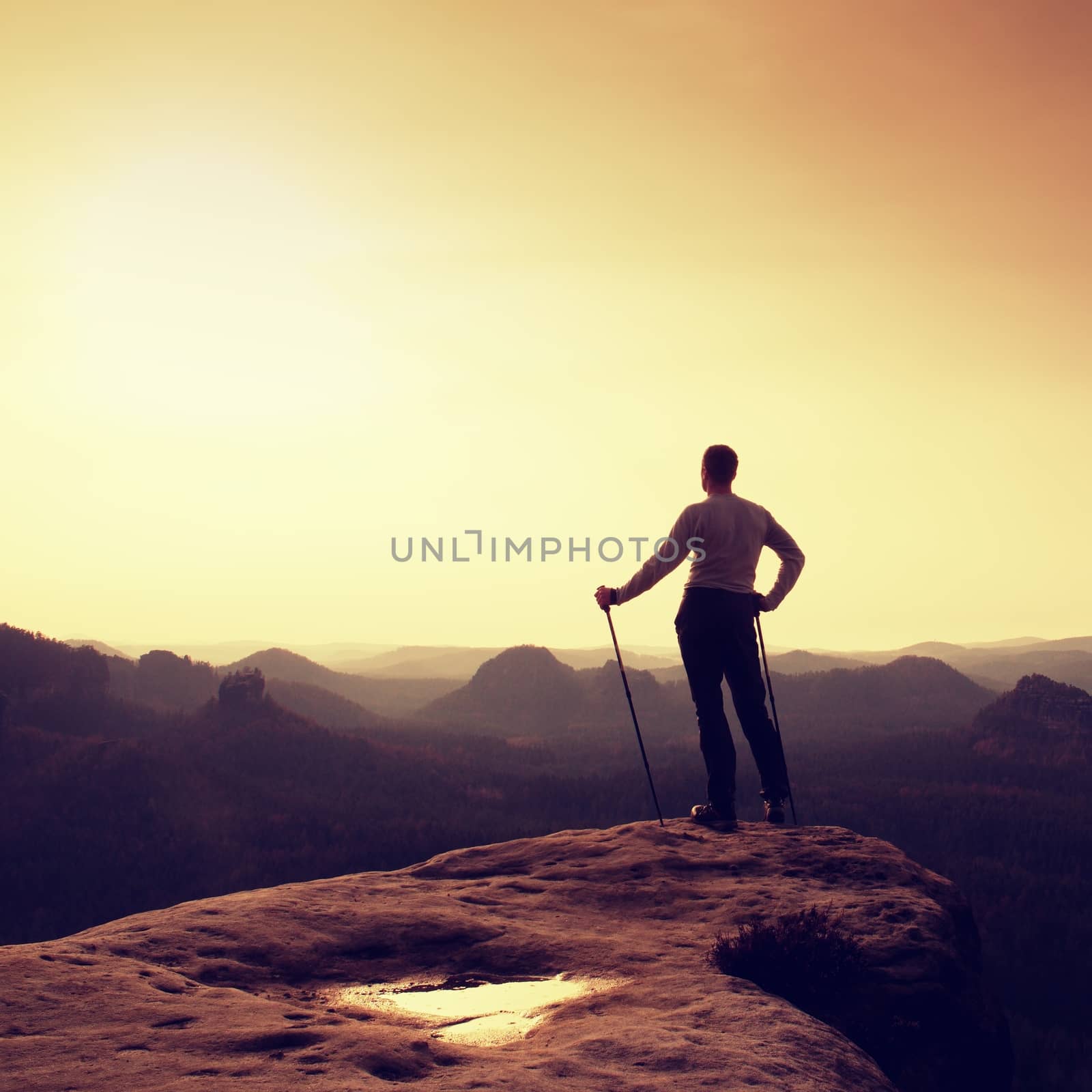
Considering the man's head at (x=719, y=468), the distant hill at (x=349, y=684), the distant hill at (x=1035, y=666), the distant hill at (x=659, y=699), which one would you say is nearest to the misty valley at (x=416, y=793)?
the distant hill at (x=659, y=699)

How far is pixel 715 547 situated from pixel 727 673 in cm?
118

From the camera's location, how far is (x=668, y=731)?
4206 centimetres

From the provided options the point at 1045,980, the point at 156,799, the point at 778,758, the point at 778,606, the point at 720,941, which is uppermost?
the point at 778,606

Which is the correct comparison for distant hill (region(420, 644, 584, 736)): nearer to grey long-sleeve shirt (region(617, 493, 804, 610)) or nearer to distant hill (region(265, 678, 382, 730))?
distant hill (region(265, 678, 382, 730))

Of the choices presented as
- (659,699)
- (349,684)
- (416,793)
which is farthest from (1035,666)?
(416,793)

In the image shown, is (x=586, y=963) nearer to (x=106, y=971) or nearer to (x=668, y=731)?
(x=106, y=971)

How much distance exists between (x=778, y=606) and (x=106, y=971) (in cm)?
589

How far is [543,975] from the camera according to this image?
5.14 meters

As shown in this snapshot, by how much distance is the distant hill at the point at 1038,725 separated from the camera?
2816cm

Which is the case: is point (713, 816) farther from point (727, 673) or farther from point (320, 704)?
point (320, 704)

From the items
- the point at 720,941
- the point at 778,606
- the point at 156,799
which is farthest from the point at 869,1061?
the point at 156,799

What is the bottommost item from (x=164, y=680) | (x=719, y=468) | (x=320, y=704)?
(x=320, y=704)

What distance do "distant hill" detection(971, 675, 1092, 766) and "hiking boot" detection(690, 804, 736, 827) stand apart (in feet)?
76.7

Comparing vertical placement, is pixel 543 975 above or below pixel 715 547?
below
